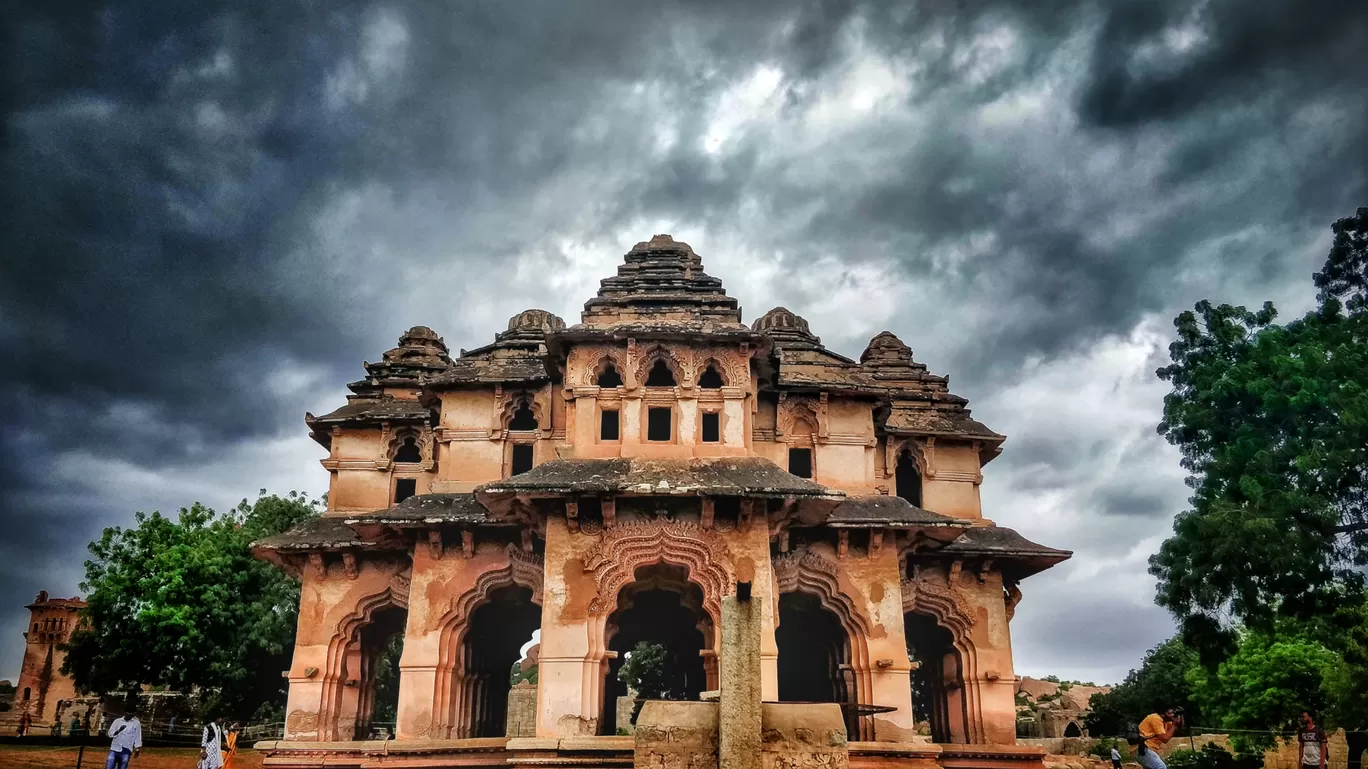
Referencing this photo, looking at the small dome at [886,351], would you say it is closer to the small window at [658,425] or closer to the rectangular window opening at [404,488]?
the small window at [658,425]

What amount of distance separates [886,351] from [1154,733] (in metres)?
→ 16.4

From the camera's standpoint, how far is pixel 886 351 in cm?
2562

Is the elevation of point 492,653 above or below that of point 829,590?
below

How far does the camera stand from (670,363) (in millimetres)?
17906

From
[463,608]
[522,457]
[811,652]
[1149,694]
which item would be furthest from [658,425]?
[1149,694]

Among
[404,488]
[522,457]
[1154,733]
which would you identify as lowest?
[1154,733]

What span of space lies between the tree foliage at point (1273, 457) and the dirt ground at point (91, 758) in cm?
2204

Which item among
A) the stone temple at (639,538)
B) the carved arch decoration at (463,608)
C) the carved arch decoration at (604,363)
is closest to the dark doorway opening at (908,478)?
the stone temple at (639,538)

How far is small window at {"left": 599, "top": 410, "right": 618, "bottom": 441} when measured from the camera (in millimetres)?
17594

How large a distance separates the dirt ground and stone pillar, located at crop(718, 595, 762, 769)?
18068 millimetres

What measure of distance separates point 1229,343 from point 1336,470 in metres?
4.16

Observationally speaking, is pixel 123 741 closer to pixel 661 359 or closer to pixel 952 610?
pixel 661 359

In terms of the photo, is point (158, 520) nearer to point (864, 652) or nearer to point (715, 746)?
point (864, 652)

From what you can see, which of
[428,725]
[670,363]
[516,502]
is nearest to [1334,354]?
[670,363]
